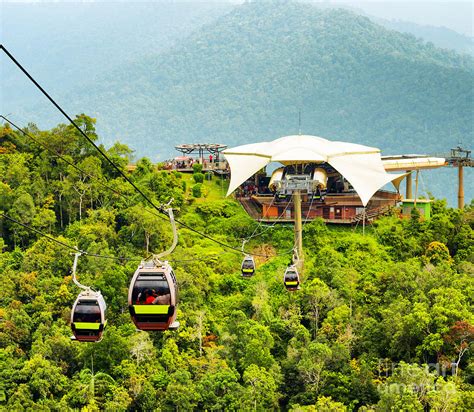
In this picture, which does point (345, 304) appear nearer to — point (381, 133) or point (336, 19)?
point (381, 133)

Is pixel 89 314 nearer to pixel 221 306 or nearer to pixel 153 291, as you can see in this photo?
pixel 153 291

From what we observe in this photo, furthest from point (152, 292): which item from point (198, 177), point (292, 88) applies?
point (292, 88)

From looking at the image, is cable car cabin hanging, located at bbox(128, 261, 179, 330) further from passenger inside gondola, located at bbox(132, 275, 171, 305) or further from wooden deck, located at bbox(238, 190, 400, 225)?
wooden deck, located at bbox(238, 190, 400, 225)

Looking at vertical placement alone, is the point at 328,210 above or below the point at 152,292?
above


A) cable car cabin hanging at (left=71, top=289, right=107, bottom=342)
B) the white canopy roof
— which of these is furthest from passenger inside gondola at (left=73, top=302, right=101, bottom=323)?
the white canopy roof

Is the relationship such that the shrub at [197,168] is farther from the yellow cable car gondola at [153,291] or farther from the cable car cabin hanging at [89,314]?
the yellow cable car gondola at [153,291]

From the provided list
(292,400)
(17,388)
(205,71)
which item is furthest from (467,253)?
(205,71)
